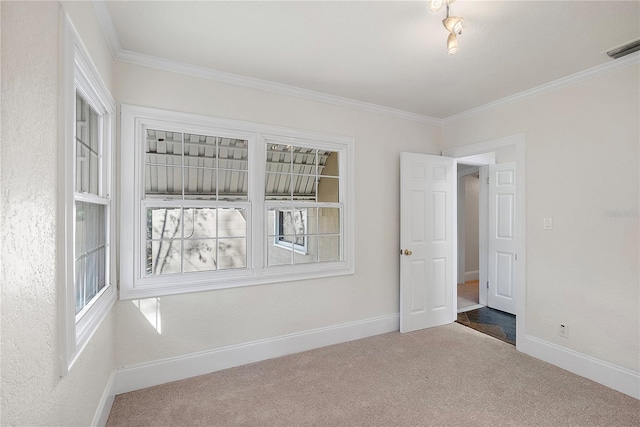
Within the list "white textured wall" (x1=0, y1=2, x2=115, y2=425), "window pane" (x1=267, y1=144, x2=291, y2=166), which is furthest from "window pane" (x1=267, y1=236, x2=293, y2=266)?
"white textured wall" (x1=0, y1=2, x2=115, y2=425)

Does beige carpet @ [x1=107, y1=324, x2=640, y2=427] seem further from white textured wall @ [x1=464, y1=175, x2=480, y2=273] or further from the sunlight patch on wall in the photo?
white textured wall @ [x1=464, y1=175, x2=480, y2=273]

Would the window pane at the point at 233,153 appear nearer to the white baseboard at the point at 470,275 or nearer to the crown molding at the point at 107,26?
the crown molding at the point at 107,26

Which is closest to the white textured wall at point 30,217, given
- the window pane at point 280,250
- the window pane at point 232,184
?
the window pane at point 232,184

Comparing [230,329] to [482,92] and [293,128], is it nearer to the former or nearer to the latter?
[293,128]

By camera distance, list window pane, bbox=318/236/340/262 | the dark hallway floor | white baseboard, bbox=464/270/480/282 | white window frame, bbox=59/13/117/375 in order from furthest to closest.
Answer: white baseboard, bbox=464/270/480/282, the dark hallway floor, window pane, bbox=318/236/340/262, white window frame, bbox=59/13/117/375

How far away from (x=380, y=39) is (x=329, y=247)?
2063 millimetres

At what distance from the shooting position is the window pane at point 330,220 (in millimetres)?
3483

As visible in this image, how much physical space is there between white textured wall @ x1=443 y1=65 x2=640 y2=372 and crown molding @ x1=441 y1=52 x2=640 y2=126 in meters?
0.05

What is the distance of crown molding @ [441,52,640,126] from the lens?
8.09 feet

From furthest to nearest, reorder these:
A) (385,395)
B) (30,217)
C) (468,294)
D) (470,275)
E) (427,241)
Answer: (470,275) → (468,294) → (427,241) → (385,395) → (30,217)

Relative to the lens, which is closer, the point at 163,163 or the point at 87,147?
the point at 87,147

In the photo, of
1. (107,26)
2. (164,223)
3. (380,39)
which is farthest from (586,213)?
(107,26)

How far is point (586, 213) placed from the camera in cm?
271

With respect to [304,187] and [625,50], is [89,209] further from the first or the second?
[625,50]
